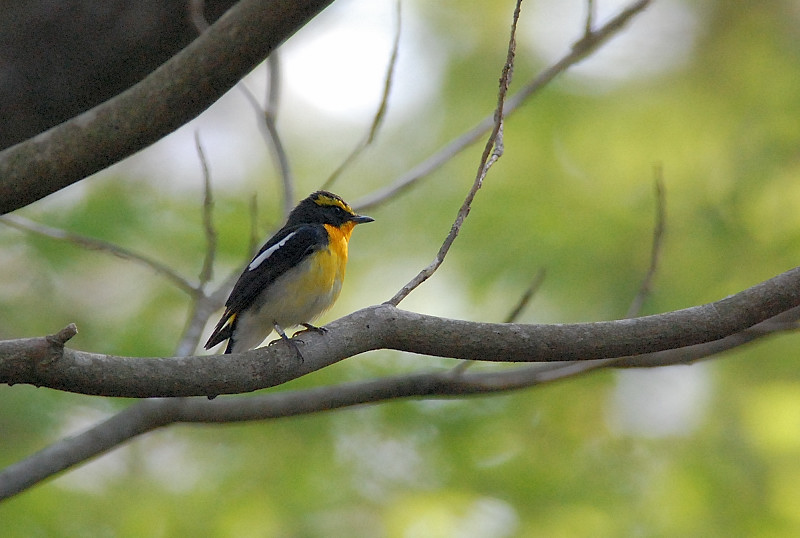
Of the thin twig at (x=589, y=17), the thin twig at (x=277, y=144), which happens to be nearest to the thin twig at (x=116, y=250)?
the thin twig at (x=277, y=144)

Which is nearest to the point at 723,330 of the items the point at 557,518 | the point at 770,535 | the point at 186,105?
the point at 186,105

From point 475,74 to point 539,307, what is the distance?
290cm

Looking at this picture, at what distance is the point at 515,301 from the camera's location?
6098 millimetres

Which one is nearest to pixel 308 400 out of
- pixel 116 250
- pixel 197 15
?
pixel 116 250

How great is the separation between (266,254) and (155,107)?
76.2 inches

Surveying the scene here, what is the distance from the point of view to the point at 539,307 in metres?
6.28

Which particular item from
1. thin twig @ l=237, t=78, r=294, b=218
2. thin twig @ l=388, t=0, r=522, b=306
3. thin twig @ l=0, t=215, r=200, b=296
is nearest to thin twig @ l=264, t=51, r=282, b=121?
thin twig @ l=237, t=78, r=294, b=218

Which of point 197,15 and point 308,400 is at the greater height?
point 197,15

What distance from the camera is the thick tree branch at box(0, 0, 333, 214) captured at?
2719 mm

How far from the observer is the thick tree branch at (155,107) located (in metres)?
2.72

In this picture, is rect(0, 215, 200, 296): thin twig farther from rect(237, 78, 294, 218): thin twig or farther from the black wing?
rect(237, 78, 294, 218): thin twig

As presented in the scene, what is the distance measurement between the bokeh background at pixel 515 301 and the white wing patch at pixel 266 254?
2.71 ft

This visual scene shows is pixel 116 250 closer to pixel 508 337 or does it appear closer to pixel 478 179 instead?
pixel 478 179

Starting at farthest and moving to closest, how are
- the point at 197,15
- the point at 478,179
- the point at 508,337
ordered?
1. the point at 478,179
2. the point at 197,15
3. the point at 508,337
